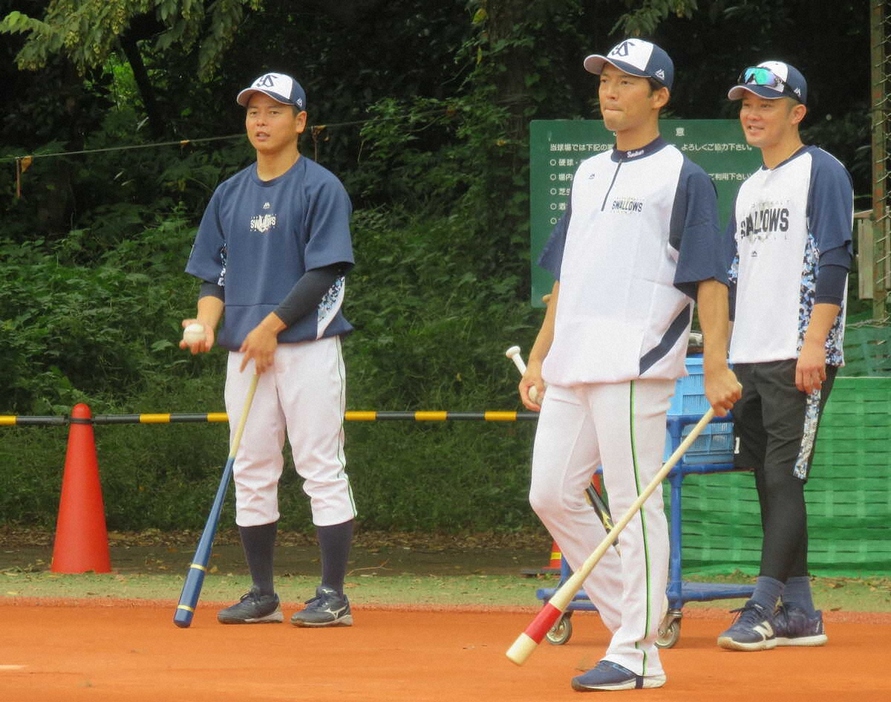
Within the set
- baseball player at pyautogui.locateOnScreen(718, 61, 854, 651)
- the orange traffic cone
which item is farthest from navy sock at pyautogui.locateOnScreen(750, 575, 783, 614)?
the orange traffic cone

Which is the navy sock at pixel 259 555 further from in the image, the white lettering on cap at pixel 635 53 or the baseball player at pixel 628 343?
the white lettering on cap at pixel 635 53

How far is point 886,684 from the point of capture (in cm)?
509

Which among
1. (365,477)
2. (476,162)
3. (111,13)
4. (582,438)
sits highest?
(111,13)

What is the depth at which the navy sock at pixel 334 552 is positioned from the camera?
6770 mm

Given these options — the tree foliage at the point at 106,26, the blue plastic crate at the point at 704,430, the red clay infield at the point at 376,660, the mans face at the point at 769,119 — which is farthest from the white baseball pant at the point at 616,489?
the tree foliage at the point at 106,26

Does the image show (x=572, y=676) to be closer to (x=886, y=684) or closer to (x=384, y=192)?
(x=886, y=684)

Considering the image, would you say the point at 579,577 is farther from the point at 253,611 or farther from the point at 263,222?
the point at 263,222

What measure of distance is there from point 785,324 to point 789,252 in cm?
26

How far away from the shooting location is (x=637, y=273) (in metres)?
5.05

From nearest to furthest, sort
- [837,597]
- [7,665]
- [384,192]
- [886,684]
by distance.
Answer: [886,684]
[7,665]
[837,597]
[384,192]

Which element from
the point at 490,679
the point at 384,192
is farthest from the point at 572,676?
the point at 384,192

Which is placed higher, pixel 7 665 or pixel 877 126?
pixel 877 126

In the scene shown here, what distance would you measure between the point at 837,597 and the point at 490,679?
10.5 feet

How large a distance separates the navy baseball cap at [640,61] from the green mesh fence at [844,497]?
139 inches
